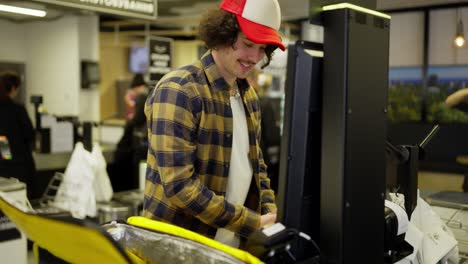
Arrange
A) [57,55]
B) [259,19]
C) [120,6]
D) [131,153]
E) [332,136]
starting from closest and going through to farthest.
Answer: [332,136] < [259,19] < [120,6] < [131,153] < [57,55]

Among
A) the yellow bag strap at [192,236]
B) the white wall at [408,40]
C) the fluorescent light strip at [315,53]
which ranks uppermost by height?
the white wall at [408,40]

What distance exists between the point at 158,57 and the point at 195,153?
4297 millimetres

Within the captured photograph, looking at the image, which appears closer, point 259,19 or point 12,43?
point 259,19

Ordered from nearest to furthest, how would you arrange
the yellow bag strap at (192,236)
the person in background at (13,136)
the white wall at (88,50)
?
1. the yellow bag strap at (192,236)
2. the person in background at (13,136)
3. the white wall at (88,50)

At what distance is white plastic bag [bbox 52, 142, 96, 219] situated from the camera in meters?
4.21

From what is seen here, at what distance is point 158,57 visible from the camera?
5559 millimetres

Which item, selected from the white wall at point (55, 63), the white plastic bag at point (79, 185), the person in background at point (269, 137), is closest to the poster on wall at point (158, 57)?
the person in background at point (269, 137)

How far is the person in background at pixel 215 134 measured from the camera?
4.31 feet

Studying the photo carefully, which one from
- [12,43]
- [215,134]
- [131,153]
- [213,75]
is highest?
[12,43]

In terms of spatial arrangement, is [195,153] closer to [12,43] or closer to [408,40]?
[408,40]

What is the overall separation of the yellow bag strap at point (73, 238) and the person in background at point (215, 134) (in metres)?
0.36

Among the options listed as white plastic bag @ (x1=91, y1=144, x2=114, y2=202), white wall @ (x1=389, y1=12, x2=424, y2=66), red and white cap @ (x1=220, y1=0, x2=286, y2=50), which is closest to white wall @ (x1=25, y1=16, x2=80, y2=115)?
white plastic bag @ (x1=91, y1=144, x2=114, y2=202)

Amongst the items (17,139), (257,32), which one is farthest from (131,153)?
(257,32)

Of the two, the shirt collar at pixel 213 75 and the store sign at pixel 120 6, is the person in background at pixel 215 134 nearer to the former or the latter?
the shirt collar at pixel 213 75
